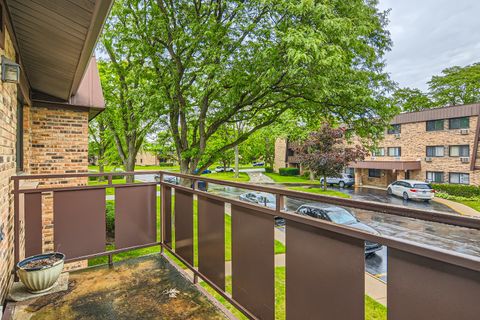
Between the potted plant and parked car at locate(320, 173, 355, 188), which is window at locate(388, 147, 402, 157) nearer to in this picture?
parked car at locate(320, 173, 355, 188)

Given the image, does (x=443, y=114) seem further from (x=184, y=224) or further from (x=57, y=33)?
(x=57, y=33)

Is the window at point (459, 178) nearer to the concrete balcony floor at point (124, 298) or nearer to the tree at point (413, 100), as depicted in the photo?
the tree at point (413, 100)

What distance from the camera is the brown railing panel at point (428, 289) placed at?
992 mm

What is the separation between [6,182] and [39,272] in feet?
2.96

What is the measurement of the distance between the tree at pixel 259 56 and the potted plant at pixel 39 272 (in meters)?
4.52

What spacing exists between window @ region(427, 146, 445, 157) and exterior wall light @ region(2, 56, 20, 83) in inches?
970

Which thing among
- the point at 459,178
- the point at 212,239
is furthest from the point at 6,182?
the point at 459,178

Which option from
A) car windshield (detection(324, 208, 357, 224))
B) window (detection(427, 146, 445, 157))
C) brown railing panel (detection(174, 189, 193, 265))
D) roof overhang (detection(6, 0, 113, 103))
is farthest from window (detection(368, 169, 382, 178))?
roof overhang (detection(6, 0, 113, 103))

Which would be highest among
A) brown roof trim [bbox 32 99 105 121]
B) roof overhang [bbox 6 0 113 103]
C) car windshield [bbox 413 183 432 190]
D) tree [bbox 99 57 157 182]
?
tree [bbox 99 57 157 182]

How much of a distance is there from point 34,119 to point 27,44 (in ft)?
7.46

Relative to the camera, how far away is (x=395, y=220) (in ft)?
36.4

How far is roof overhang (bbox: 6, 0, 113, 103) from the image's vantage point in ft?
6.01

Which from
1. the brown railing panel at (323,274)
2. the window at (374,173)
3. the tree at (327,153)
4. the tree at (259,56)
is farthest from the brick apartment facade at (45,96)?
the window at (374,173)

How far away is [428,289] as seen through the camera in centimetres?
111
